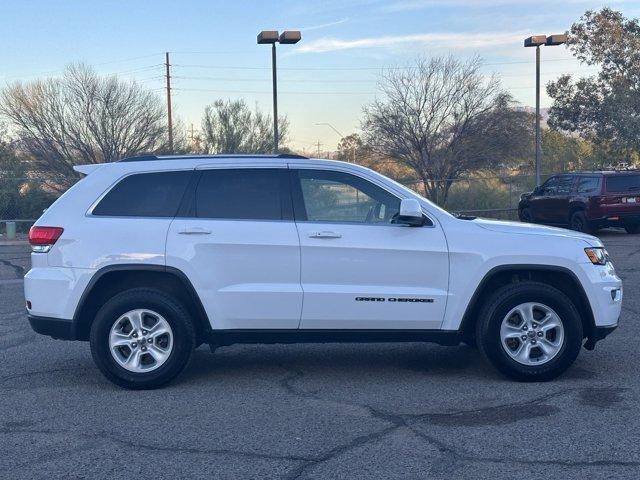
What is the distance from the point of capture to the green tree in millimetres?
34250

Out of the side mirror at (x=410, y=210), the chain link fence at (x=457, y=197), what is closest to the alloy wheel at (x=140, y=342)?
the side mirror at (x=410, y=210)

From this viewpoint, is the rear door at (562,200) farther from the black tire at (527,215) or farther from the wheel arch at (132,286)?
the wheel arch at (132,286)

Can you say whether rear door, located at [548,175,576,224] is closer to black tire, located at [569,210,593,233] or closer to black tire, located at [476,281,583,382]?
black tire, located at [569,210,593,233]

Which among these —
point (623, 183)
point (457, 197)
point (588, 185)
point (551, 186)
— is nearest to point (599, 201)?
point (588, 185)

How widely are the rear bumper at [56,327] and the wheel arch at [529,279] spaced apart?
322cm

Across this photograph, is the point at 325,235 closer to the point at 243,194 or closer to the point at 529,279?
the point at 243,194

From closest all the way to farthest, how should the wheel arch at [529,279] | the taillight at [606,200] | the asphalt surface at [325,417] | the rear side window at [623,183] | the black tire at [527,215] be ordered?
1. the asphalt surface at [325,417]
2. the wheel arch at [529,279]
3. the taillight at [606,200]
4. the rear side window at [623,183]
5. the black tire at [527,215]

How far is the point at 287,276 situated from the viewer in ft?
23.2

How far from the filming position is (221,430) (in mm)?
5980

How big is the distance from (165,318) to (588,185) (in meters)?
17.4

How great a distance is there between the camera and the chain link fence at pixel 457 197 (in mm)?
27719

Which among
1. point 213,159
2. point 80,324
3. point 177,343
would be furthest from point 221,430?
point 213,159

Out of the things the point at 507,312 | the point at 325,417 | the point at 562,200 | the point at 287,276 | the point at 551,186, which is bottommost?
the point at 325,417

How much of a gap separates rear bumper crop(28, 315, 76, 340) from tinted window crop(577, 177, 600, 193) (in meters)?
17.4
